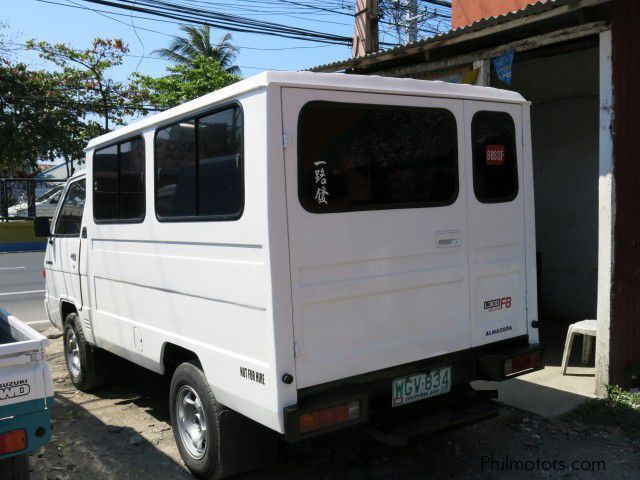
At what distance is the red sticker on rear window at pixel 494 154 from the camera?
3.80 meters

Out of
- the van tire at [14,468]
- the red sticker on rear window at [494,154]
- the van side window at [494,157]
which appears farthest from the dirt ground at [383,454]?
the red sticker on rear window at [494,154]

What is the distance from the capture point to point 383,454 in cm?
405

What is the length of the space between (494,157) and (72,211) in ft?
12.6

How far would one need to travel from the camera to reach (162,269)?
387cm

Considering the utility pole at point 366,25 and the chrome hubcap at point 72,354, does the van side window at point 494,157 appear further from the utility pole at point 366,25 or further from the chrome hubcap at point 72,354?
the utility pole at point 366,25

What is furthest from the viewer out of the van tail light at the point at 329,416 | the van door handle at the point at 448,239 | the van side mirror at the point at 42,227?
the van side mirror at the point at 42,227

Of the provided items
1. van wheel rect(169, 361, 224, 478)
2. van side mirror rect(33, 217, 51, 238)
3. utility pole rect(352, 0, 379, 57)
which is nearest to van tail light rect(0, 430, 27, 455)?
van wheel rect(169, 361, 224, 478)

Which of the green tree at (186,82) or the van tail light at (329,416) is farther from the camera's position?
the green tree at (186,82)

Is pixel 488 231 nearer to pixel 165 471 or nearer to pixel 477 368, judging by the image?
pixel 477 368

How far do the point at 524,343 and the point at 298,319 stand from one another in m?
1.80

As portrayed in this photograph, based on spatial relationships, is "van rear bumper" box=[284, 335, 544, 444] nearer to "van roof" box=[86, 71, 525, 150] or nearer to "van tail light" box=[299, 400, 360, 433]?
"van tail light" box=[299, 400, 360, 433]

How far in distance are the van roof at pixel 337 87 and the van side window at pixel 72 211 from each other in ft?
4.92

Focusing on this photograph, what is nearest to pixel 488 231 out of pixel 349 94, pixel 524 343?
pixel 524 343

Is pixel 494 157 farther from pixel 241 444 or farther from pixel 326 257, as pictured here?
pixel 241 444
